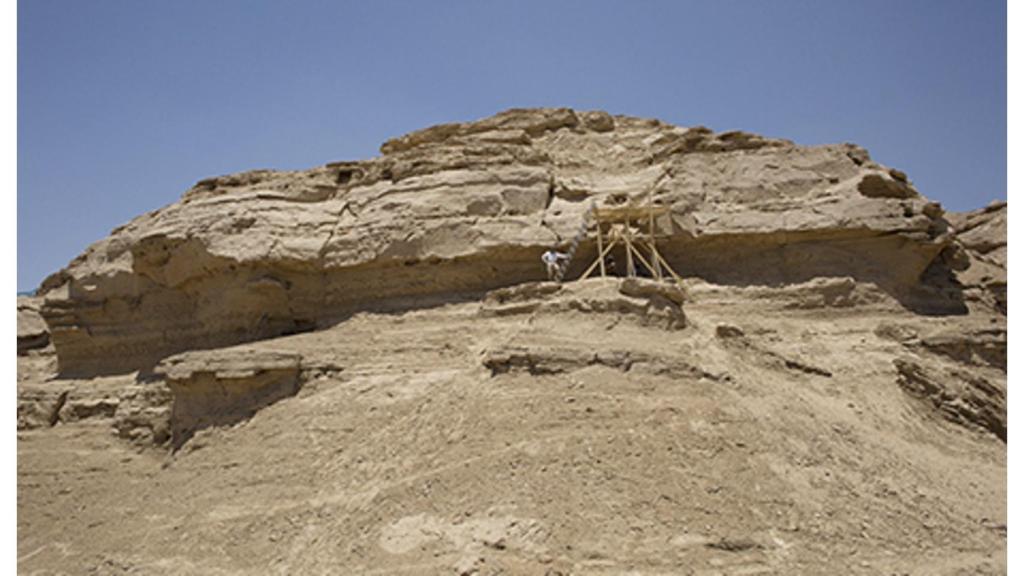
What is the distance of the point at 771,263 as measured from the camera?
13773 millimetres

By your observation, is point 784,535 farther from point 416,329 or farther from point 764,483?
point 416,329

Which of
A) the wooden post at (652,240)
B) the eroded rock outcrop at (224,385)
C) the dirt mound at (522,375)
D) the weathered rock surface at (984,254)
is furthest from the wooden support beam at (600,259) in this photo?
the weathered rock surface at (984,254)

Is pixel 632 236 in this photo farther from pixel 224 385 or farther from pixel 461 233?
pixel 224 385

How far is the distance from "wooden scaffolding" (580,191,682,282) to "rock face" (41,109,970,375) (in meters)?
0.39

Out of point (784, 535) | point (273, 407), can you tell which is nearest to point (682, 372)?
point (784, 535)

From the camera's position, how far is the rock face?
13688 mm

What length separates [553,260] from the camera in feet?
43.7

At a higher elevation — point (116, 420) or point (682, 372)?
point (682, 372)

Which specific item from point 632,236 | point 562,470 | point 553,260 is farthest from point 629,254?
point 562,470

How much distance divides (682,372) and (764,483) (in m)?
2.06

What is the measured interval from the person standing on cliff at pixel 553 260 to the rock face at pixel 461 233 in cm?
27

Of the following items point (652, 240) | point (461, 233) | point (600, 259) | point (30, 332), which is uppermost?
point (461, 233)

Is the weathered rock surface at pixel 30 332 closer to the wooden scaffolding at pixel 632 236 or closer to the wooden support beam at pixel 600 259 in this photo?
the wooden support beam at pixel 600 259

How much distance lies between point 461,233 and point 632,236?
11.7ft
